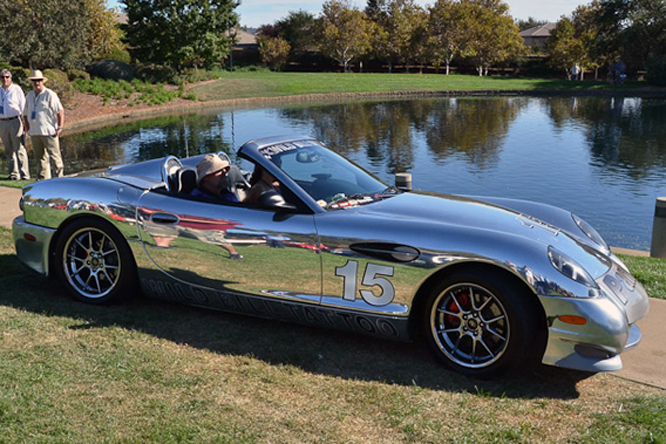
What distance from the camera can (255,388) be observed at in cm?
379

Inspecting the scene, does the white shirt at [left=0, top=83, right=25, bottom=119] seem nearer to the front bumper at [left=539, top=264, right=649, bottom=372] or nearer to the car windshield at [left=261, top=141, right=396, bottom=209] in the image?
the car windshield at [left=261, top=141, right=396, bottom=209]

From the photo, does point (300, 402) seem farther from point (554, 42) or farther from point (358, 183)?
point (554, 42)

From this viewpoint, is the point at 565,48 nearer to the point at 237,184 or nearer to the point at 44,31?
the point at 44,31

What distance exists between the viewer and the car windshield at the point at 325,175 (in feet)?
15.0

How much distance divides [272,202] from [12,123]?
9.06 m

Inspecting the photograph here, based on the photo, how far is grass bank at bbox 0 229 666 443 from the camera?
3.29 meters

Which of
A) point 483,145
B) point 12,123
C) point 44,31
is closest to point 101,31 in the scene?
point 44,31

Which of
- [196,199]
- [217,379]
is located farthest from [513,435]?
[196,199]

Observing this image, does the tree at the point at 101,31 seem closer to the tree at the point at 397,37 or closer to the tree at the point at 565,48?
the tree at the point at 397,37


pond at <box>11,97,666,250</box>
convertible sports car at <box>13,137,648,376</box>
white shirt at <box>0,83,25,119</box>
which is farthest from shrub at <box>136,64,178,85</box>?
convertible sports car at <box>13,137,648,376</box>

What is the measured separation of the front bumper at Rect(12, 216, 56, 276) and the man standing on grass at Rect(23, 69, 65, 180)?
5478 millimetres

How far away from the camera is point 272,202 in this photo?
14.5 feet

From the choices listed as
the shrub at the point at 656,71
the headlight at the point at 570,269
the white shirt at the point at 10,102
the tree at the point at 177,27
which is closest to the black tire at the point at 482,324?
the headlight at the point at 570,269

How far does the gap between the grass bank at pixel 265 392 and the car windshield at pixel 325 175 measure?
1.00 metres
